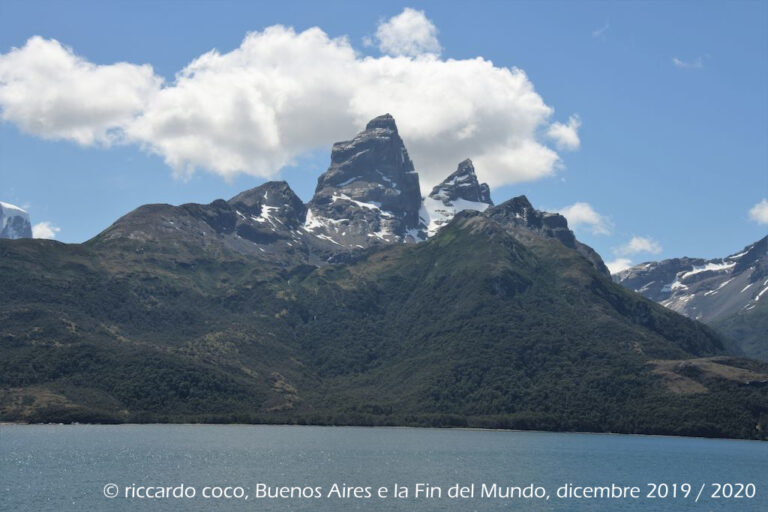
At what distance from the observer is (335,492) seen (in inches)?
6398

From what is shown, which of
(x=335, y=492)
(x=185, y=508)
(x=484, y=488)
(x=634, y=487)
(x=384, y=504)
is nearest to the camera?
(x=185, y=508)

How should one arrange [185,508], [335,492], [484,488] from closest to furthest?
[185,508] < [335,492] < [484,488]

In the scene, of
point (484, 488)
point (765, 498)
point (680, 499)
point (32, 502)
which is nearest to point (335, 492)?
point (484, 488)

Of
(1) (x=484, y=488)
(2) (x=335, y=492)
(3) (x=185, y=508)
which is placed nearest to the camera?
(3) (x=185, y=508)

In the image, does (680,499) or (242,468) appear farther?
(242,468)

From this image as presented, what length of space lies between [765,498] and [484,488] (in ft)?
198

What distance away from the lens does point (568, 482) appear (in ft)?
641

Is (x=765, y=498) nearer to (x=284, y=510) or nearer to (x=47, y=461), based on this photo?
(x=284, y=510)

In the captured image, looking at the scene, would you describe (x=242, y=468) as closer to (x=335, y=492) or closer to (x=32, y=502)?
(x=335, y=492)

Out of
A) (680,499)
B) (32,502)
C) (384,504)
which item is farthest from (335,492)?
(680,499)

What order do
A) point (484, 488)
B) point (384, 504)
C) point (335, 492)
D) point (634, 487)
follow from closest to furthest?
point (384, 504) < point (335, 492) < point (484, 488) < point (634, 487)

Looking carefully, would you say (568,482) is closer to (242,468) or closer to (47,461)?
(242,468)

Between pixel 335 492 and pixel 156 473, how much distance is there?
42.1 metres

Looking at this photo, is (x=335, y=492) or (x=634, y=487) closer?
→ (x=335, y=492)
